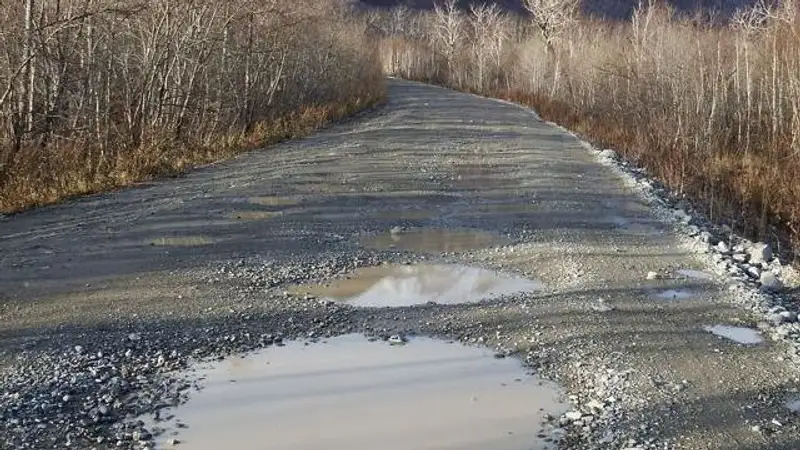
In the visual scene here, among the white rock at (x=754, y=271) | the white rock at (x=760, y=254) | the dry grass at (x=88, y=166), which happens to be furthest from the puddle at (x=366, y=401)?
the dry grass at (x=88, y=166)

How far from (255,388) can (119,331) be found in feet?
4.35

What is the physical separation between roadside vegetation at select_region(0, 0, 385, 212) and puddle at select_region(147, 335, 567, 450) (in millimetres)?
5612

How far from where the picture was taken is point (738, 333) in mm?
6055

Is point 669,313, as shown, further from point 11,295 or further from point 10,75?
point 10,75

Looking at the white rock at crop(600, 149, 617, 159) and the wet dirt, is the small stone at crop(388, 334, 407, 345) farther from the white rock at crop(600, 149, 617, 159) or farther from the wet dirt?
the white rock at crop(600, 149, 617, 159)

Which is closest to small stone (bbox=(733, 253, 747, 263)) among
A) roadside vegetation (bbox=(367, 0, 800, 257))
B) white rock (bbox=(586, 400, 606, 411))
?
roadside vegetation (bbox=(367, 0, 800, 257))

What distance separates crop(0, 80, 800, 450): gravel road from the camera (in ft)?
14.8

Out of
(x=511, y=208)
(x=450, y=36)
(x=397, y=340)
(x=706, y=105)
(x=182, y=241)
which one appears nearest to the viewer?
(x=397, y=340)

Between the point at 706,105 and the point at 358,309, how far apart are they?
39.7ft

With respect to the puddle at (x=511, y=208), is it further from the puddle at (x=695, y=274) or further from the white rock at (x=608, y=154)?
the white rock at (x=608, y=154)

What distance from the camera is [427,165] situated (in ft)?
48.0

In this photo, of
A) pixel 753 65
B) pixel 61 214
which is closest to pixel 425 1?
pixel 753 65

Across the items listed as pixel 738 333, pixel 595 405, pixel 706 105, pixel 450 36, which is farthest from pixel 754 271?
pixel 450 36

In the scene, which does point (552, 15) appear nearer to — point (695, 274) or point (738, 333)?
point (695, 274)
